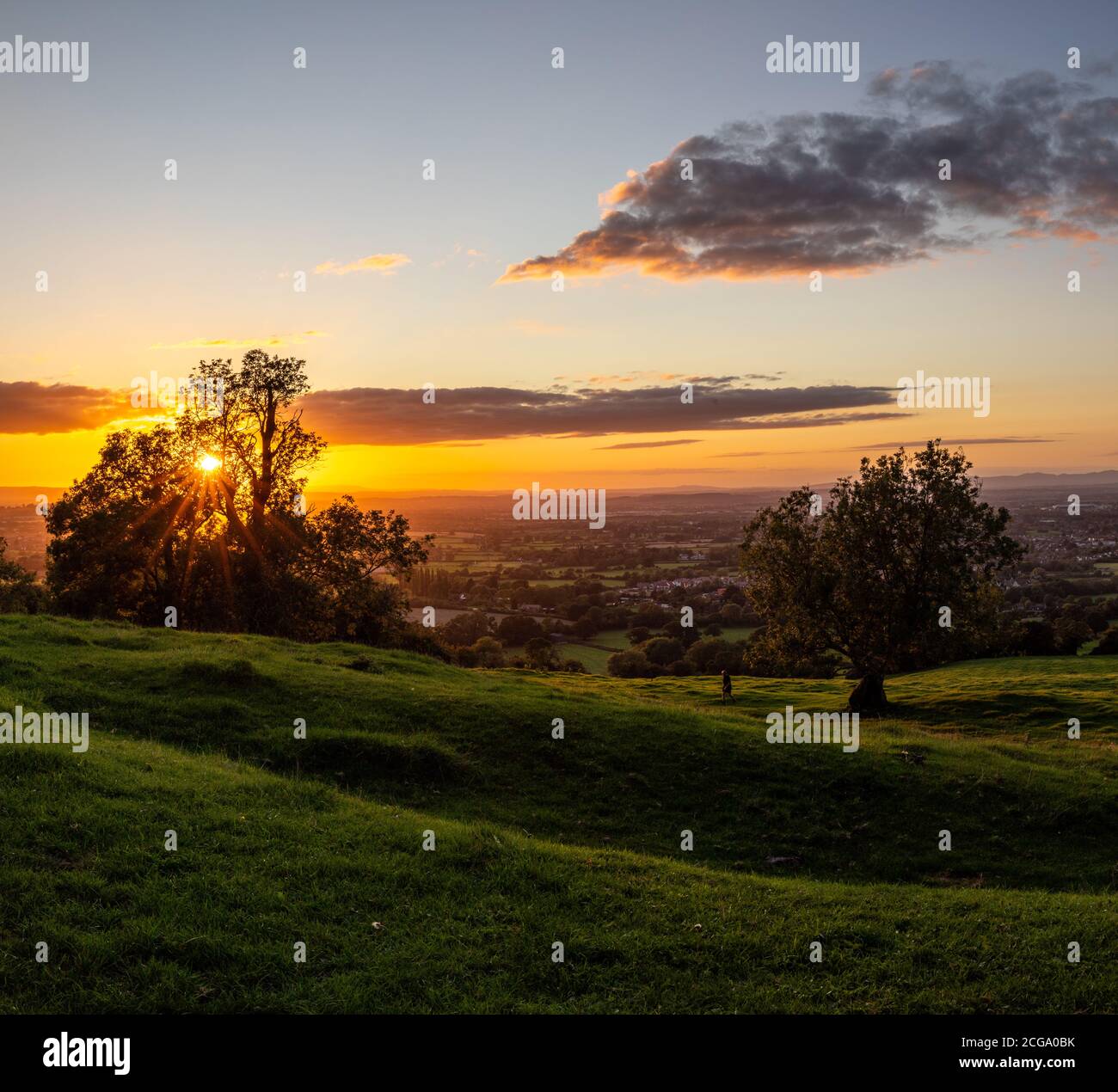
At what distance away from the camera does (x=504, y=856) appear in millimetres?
13391

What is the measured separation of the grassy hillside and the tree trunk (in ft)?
36.9

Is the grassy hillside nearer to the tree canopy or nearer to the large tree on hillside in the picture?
the large tree on hillside

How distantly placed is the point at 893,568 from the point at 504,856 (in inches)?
1135

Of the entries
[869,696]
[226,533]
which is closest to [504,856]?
[869,696]

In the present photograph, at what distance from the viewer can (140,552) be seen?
4309 cm

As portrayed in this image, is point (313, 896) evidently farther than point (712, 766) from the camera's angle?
No

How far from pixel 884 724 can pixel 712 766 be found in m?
14.5

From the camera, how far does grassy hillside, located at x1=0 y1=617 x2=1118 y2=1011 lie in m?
9.46

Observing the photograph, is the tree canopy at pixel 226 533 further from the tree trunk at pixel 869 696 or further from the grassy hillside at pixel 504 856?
the tree trunk at pixel 869 696

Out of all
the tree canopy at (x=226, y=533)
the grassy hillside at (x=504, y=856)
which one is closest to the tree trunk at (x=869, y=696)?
the grassy hillside at (x=504, y=856)

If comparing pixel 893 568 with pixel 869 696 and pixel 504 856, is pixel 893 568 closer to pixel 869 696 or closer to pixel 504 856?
pixel 869 696

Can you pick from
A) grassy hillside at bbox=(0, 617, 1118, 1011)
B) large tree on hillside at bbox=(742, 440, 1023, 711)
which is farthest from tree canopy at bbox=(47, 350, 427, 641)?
large tree on hillside at bbox=(742, 440, 1023, 711)
